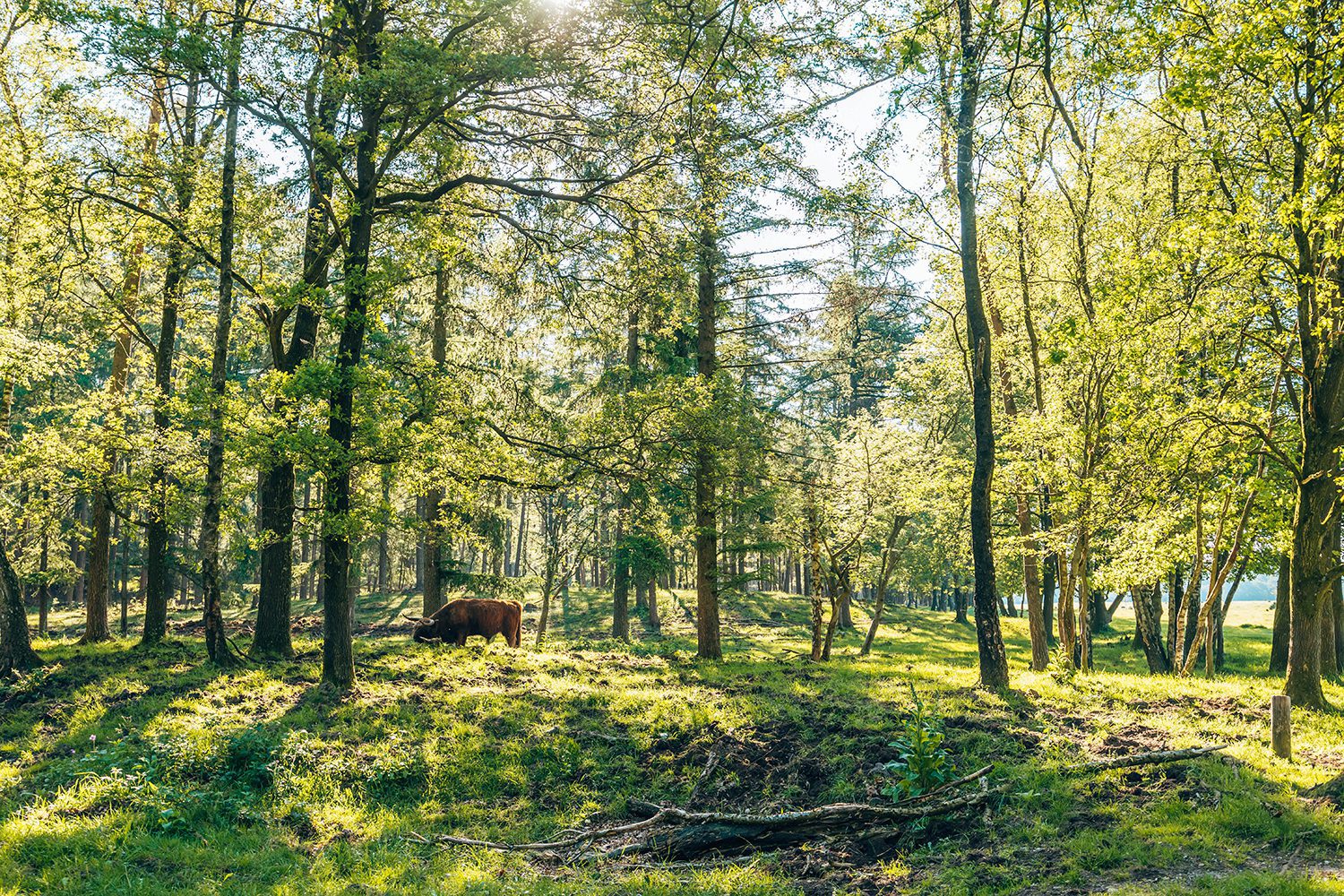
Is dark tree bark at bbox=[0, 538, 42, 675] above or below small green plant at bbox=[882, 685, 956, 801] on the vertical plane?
above

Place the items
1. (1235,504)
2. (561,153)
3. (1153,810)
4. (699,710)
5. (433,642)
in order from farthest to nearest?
(433,642) < (1235,504) < (561,153) < (699,710) < (1153,810)

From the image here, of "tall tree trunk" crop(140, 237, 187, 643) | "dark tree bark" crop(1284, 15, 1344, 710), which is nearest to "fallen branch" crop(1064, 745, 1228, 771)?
"dark tree bark" crop(1284, 15, 1344, 710)

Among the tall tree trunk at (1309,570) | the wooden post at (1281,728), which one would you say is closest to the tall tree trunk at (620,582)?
the tall tree trunk at (1309,570)

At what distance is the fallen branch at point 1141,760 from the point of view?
27.0 ft

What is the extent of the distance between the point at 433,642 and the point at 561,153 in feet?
39.5

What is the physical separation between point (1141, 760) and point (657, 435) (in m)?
9.26

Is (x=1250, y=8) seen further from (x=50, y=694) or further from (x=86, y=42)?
(x=50, y=694)

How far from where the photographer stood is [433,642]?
61.9 feet

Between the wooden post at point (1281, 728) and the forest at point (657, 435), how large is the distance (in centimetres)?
30

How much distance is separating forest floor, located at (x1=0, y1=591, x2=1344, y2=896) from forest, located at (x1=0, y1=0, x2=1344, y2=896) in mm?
70

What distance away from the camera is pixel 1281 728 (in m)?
8.43

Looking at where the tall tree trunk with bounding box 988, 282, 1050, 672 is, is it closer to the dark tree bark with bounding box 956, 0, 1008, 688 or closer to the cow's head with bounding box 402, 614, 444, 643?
the dark tree bark with bounding box 956, 0, 1008, 688

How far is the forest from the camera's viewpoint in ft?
24.5

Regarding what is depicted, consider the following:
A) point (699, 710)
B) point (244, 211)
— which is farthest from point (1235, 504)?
point (244, 211)
